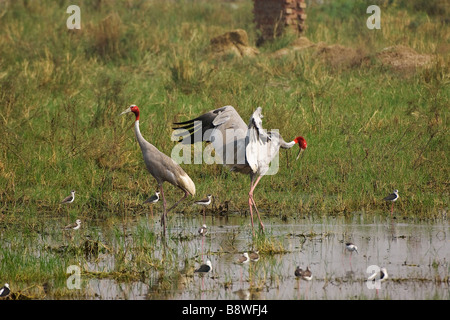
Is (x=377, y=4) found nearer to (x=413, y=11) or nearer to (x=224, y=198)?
(x=413, y=11)

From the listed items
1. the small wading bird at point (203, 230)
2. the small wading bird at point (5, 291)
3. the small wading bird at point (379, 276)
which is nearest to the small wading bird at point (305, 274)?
the small wading bird at point (379, 276)

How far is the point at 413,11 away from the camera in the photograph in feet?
67.8

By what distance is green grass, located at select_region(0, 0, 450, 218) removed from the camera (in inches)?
328

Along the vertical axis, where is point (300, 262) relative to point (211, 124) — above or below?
below

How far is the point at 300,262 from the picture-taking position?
6211 millimetres

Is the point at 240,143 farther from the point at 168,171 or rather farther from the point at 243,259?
the point at 243,259

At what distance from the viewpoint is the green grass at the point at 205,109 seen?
27.3 feet

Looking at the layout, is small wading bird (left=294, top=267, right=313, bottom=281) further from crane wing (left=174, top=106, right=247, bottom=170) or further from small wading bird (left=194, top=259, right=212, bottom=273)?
crane wing (left=174, top=106, right=247, bottom=170)

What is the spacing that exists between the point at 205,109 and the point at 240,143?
3.62 m

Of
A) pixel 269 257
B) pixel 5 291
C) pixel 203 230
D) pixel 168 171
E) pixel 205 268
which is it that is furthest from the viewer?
pixel 168 171

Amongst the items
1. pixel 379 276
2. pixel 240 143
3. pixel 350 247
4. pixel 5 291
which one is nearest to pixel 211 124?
pixel 240 143

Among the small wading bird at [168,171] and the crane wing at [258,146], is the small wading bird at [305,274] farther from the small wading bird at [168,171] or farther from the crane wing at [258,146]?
the small wading bird at [168,171]

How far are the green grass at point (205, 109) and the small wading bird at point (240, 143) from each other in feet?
1.39

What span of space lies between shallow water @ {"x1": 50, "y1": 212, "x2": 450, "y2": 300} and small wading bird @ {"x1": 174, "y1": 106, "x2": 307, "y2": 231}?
1.67 feet
